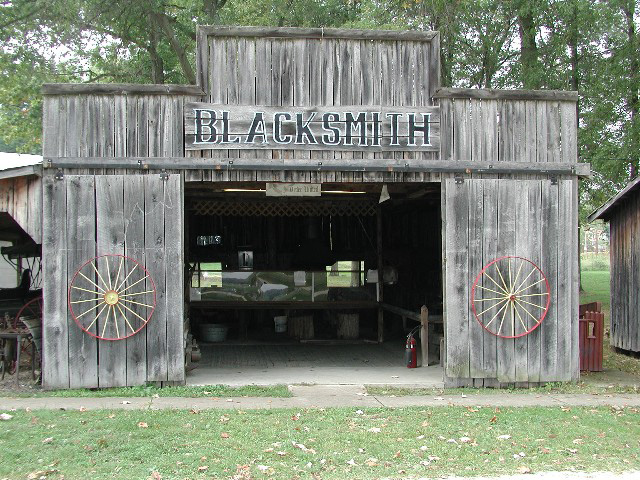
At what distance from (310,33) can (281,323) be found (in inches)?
327

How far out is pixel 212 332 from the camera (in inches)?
588

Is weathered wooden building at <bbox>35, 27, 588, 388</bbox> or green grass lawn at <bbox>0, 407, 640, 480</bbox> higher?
weathered wooden building at <bbox>35, 27, 588, 388</bbox>

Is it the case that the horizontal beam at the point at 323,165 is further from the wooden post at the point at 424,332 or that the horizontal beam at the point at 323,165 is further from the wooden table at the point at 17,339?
the wooden post at the point at 424,332

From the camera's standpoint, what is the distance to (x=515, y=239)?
9766mm

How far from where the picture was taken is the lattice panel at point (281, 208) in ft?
45.8

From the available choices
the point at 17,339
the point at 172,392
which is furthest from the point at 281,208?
the point at 17,339

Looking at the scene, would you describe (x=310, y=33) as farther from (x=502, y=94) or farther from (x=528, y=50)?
(x=528, y=50)

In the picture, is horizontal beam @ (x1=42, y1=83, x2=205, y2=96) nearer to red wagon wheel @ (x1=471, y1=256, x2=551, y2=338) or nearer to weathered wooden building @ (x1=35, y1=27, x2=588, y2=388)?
weathered wooden building @ (x1=35, y1=27, x2=588, y2=388)

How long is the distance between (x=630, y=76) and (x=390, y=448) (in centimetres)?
1686

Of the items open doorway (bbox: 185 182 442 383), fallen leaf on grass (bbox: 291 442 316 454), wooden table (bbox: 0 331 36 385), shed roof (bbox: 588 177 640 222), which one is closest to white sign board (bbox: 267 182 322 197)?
open doorway (bbox: 185 182 442 383)

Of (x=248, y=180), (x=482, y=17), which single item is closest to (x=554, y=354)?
(x=248, y=180)

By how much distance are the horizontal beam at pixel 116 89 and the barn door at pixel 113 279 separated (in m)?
1.16

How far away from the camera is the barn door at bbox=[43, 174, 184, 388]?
9.07m

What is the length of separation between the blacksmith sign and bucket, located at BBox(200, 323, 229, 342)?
21.4ft
